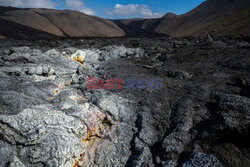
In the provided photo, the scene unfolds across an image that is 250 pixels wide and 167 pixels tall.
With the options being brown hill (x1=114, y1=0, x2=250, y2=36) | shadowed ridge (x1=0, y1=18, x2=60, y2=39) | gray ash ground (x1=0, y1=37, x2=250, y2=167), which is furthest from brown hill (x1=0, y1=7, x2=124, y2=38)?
gray ash ground (x1=0, y1=37, x2=250, y2=167)

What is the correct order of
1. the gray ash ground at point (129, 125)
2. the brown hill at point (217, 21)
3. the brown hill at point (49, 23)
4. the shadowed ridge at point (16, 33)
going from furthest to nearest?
1. the brown hill at point (49, 23)
2. the shadowed ridge at point (16, 33)
3. the brown hill at point (217, 21)
4. the gray ash ground at point (129, 125)

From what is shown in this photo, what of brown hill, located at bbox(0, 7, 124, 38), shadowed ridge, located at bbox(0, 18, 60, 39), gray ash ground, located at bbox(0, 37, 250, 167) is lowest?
gray ash ground, located at bbox(0, 37, 250, 167)

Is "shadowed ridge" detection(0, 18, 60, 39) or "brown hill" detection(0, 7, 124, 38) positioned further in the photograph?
"brown hill" detection(0, 7, 124, 38)

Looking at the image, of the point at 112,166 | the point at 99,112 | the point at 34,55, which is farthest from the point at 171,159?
the point at 34,55

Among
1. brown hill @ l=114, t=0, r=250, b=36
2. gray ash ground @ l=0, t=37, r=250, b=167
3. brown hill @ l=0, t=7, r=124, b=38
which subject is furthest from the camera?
brown hill @ l=0, t=7, r=124, b=38

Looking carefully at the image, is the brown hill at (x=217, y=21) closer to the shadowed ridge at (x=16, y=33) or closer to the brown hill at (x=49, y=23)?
the brown hill at (x=49, y=23)

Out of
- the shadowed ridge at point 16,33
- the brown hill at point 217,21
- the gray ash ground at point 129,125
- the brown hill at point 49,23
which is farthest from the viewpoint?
the brown hill at point 49,23

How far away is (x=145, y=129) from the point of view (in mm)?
4004

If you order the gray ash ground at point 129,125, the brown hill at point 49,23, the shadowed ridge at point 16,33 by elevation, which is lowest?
the gray ash ground at point 129,125

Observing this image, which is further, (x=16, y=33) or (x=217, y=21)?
(x=16, y=33)

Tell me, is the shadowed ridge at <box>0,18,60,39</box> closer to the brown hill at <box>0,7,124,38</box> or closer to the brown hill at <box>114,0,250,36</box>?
the brown hill at <box>0,7,124,38</box>

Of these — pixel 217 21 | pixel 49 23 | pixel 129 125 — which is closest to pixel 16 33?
pixel 49 23

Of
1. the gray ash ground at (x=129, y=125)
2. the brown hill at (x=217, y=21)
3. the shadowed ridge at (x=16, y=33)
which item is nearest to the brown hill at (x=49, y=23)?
the shadowed ridge at (x=16, y=33)

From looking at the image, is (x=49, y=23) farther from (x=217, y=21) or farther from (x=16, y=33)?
(x=217, y=21)
